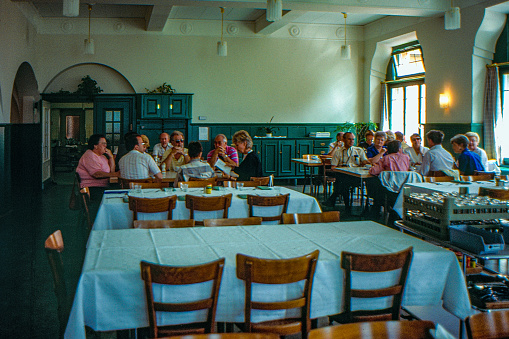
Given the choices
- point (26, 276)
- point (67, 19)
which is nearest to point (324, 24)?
point (67, 19)

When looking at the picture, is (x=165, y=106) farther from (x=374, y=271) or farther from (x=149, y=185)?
(x=374, y=271)

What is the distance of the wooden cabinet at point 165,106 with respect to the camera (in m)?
12.9

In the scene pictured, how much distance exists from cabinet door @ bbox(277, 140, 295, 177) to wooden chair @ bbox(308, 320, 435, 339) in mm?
11822

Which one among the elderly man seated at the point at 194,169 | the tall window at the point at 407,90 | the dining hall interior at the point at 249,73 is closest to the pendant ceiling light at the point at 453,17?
the dining hall interior at the point at 249,73

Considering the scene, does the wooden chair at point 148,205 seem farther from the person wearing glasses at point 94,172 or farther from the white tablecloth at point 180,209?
the person wearing glasses at point 94,172

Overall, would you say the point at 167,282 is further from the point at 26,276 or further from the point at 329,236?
the point at 26,276

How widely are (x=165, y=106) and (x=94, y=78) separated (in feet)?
7.13

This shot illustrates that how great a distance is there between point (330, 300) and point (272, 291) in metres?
0.38

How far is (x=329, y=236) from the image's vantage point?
3.44 m

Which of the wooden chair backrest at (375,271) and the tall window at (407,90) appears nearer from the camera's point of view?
the wooden chair backrest at (375,271)

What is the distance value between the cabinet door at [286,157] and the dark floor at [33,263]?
13.7 feet

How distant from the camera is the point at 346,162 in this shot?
9.58m

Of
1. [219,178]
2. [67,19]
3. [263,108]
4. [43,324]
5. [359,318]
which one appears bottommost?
[43,324]

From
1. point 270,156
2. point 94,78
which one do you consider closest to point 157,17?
point 94,78
